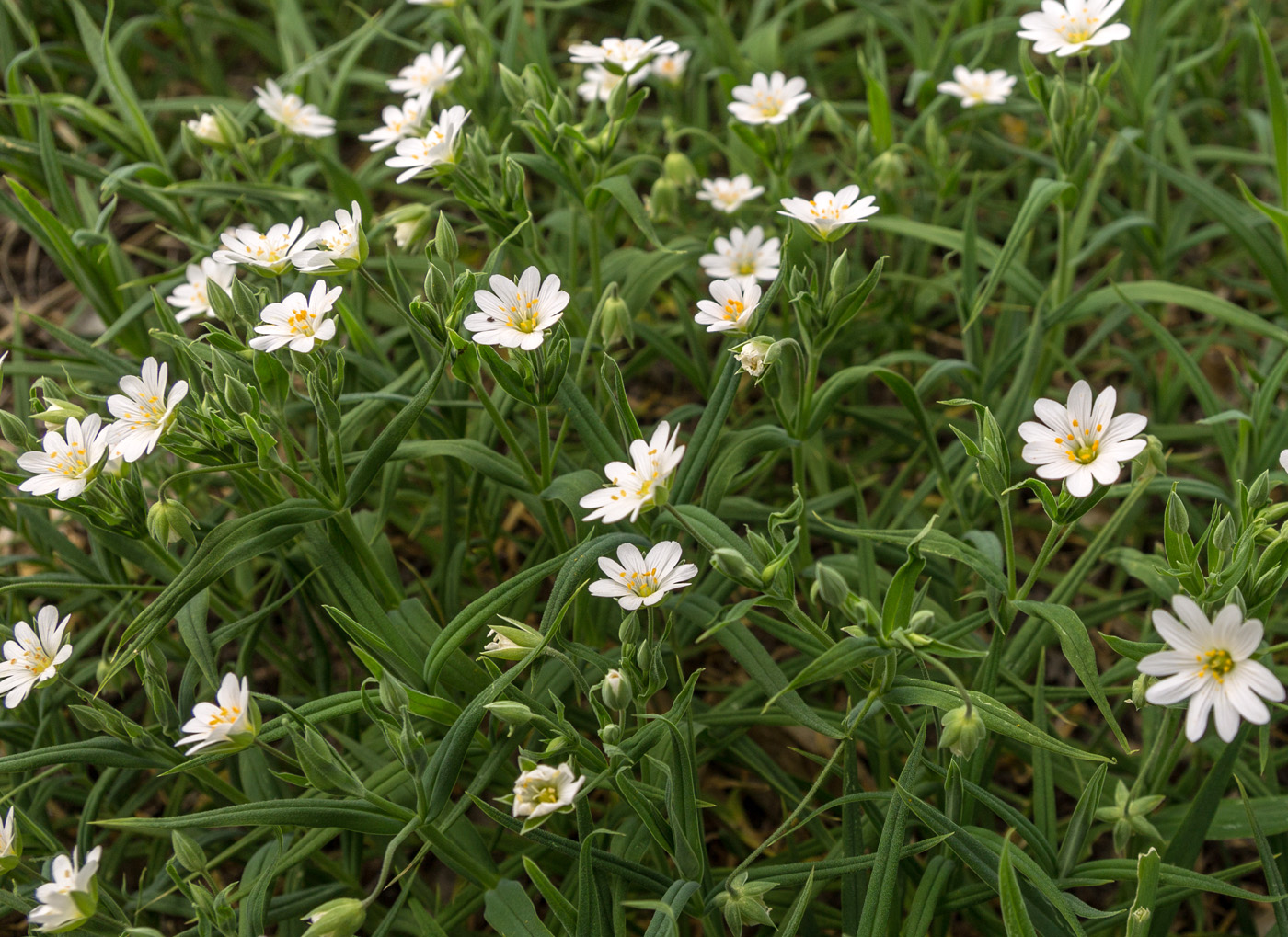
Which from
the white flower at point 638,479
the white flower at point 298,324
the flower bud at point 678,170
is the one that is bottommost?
the flower bud at point 678,170

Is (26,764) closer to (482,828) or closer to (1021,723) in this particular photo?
(482,828)

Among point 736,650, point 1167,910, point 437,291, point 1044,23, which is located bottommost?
point 1167,910

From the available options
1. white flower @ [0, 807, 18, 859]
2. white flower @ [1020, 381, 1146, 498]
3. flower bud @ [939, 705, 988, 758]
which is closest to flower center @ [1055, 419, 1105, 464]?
white flower @ [1020, 381, 1146, 498]

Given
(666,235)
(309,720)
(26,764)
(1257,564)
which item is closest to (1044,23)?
(666,235)

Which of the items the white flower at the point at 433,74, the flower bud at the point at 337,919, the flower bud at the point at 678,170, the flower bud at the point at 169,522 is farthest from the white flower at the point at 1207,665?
the white flower at the point at 433,74

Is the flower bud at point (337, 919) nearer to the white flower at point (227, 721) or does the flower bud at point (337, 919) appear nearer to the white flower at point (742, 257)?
the white flower at point (227, 721)

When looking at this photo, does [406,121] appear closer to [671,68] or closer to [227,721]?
[671,68]
